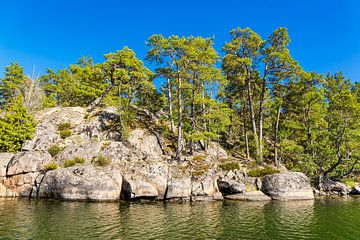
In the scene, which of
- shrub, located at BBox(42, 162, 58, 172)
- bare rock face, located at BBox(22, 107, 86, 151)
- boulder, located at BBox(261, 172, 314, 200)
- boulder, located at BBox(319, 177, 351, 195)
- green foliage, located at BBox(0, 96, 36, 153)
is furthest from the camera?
boulder, located at BBox(319, 177, 351, 195)

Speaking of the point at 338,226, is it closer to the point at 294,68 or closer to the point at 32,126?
the point at 294,68

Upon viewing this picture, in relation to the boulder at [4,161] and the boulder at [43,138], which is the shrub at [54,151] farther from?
the boulder at [4,161]

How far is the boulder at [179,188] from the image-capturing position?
28.1 metres

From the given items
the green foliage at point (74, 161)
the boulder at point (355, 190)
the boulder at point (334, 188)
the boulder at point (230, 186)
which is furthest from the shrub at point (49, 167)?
the boulder at point (355, 190)

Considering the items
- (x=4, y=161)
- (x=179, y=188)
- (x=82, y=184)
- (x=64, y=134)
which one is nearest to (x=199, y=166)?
(x=179, y=188)

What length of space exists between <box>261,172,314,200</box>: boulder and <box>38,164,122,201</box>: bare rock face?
1782 centimetres

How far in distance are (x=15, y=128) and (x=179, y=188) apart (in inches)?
947

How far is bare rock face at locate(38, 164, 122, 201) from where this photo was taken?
86.9 ft

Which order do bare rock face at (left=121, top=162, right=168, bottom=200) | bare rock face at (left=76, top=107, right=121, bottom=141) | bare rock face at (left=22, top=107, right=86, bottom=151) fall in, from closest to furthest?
bare rock face at (left=121, top=162, right=168, bottom=200) → bare rock face at (left=22, top=107, right=86, bottom=151) → bare rock face at (left=76, top=107, right=121, bottom=141)

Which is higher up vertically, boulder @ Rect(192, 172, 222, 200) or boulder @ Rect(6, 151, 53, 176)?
boulder @ Rect(6, 151, 53, 176)

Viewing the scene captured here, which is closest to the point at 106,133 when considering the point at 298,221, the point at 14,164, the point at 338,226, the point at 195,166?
the point at 14,164

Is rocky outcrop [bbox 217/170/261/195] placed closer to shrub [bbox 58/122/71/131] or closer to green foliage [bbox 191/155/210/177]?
green foliage [bbox 191/155/210/177]

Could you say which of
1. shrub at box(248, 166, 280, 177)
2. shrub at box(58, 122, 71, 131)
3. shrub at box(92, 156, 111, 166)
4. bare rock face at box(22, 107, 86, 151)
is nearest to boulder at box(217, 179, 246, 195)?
shrub at box(248, 166, 280, 177)

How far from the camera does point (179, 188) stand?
28.4m
